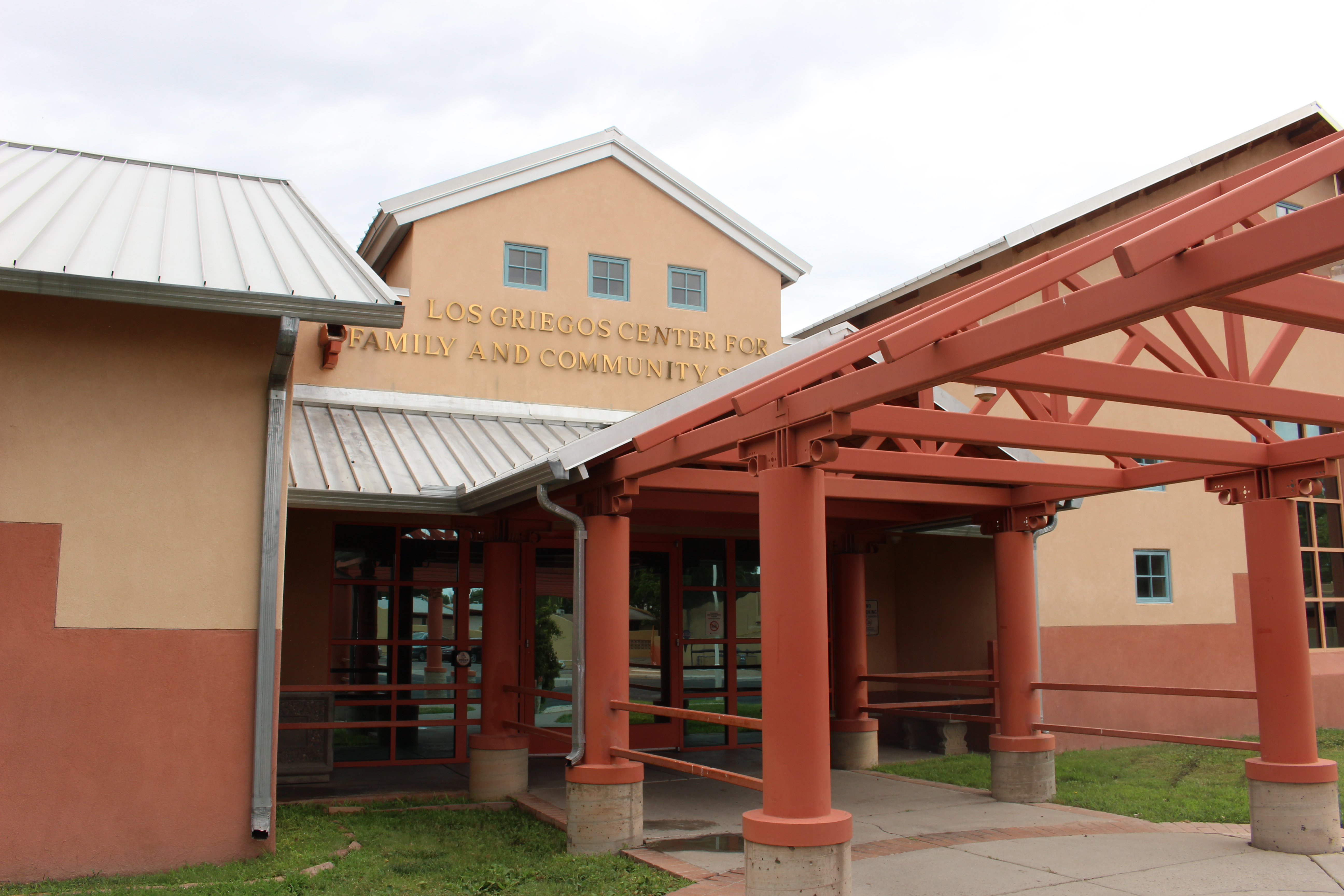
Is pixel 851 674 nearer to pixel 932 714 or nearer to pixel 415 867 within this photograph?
pixel 932 714

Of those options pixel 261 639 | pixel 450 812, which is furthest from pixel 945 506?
pixel 261 639

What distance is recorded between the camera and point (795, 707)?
5.79 meters

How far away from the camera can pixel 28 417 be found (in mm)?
6551

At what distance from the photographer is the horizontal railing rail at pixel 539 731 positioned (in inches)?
330

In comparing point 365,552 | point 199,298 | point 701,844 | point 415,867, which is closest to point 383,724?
point 365,552

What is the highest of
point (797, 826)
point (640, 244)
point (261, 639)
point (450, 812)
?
point (640, 244)

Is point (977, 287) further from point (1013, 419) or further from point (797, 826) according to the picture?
point (797, 826)

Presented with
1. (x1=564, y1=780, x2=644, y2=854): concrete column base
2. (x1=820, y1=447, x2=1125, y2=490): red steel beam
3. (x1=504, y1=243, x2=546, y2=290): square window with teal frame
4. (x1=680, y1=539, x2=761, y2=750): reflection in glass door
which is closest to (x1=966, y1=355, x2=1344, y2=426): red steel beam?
(x1=820, y1=447, x2=1125, y2=490): red steel beam

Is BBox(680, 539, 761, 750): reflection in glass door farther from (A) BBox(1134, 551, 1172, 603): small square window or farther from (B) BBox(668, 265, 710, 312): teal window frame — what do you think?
(A) BBox(1134, 551, 1172, 603): small square window

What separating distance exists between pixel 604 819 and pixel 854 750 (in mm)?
4677

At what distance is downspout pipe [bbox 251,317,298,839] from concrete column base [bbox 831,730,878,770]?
258 inches

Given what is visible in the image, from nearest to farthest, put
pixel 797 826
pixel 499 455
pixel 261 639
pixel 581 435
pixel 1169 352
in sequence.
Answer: pixel 797 826 → pixel 1169 352 → pixel 261 639 → pixel 499 455 → pixel 581 435

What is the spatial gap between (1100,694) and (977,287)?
8627 millimetres

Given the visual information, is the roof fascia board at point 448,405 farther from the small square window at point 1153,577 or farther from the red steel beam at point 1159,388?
the red steel beam at point 1159,388
